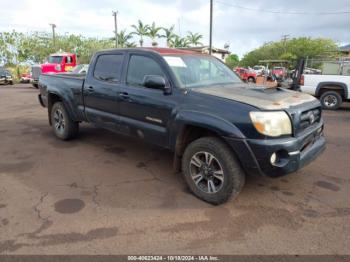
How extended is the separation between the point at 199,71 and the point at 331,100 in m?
8.30

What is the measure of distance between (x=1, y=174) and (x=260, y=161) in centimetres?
364

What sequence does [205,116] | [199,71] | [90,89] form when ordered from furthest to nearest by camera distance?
[90,89] < [199,71] < [205,116]

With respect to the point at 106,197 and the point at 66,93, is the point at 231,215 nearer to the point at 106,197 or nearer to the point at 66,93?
the point at 106,197

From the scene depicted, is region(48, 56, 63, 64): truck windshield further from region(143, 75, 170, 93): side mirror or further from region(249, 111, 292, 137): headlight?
region(249, 111, 292, 137): headlight

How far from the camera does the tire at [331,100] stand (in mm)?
10242

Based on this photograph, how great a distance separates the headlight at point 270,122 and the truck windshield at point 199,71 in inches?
41.6

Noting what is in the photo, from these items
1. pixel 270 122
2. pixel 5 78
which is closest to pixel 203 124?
pixel 270 122

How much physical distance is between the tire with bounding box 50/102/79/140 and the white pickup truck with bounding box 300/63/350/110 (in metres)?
8.30

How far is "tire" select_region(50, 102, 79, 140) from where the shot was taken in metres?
5.68

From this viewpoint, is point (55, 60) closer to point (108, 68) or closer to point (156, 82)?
point (108, 68)

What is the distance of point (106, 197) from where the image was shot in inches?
138

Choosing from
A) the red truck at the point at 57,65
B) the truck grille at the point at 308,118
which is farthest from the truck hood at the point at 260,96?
the red truck at the point at 57,65

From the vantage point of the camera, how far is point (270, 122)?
2926mm

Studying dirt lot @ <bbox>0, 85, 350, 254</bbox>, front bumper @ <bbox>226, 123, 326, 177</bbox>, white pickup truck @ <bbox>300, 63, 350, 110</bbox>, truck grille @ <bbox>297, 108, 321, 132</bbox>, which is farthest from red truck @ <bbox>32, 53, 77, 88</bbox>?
front bumper @ <bbox>226, 123, 326, 177</bbox>
